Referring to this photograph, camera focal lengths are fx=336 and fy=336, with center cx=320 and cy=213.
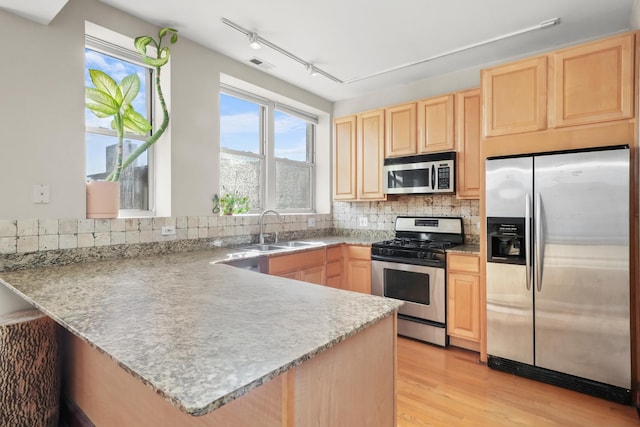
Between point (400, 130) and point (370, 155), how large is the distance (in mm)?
439

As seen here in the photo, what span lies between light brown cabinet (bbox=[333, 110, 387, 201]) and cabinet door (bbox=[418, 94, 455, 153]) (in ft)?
1.51

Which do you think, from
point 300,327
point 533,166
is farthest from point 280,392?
point 533,166

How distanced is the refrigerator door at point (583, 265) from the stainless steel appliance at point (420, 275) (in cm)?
78

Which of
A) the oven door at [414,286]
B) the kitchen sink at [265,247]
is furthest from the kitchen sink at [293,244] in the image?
the oven door at [414,286]

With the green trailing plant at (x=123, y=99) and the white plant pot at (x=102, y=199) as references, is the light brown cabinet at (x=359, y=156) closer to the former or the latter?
the green trailing plant at (x=123, y=99)

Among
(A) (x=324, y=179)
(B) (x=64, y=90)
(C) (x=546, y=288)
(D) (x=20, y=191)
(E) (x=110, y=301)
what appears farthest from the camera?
(A) (x=324, y=179)

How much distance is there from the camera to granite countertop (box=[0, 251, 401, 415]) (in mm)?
702

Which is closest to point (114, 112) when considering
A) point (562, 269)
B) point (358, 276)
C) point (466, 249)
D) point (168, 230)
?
point (168, 230)

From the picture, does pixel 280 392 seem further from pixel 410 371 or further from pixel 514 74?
pixel 514 74

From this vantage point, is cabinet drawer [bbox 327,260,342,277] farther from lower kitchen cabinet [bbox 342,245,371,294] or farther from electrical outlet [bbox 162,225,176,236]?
electrical outlet [bbox 162,225,176,236]

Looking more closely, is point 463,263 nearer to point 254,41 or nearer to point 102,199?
point 254,41

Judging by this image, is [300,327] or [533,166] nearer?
[300,327]

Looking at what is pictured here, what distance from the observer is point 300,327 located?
98 cm

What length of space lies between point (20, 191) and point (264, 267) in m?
1.60
